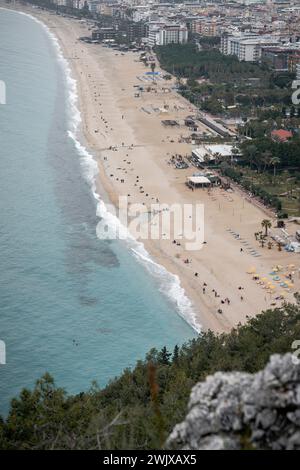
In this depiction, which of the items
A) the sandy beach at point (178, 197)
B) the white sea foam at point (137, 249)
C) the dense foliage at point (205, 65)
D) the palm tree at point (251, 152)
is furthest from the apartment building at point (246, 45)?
the palm tree at point (251, 152)

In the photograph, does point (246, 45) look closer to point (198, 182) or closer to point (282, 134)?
point (282, 134)

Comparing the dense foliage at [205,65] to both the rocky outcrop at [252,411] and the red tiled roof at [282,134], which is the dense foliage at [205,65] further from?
the rocky outcrop at [252,411]

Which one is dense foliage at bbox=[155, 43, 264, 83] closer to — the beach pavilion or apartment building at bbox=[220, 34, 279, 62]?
apartment building at bbox=[220, 34, 279, 62]

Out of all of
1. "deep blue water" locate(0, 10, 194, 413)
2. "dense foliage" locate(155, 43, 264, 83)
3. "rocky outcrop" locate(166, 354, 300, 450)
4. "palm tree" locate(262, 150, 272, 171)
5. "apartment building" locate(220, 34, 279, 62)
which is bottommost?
"deep blue water" locate(0, 10, 194, 413)

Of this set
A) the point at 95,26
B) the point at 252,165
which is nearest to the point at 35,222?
the point at 252,165

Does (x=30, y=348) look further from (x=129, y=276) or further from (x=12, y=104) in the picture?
(x=12, y=104)

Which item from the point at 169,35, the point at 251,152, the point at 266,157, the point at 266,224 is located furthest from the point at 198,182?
the point at 169,35

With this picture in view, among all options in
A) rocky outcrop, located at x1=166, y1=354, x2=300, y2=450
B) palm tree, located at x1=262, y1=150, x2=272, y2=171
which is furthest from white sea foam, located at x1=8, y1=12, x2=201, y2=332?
rocky outcrop, located at x1=166, y1=354, x2=300, y2=450
